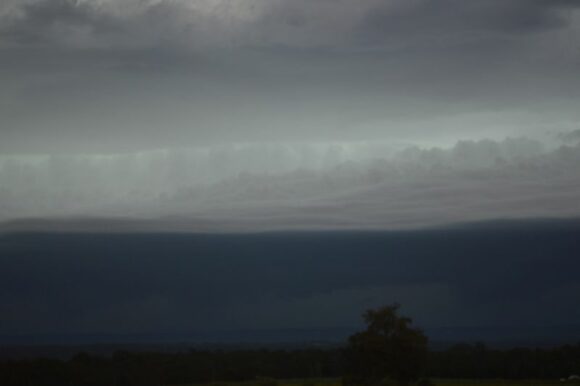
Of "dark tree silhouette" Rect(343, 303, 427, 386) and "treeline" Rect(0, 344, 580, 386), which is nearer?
"dark tree silhouette" Rect(343, 303, 427, 386)

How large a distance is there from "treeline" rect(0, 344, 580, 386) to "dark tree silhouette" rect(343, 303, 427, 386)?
853 inches

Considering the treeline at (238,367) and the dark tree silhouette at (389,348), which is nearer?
the dark tree silhouette at (389,348)

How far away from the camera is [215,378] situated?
117 meters

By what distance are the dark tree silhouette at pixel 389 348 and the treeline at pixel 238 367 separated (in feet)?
71.1

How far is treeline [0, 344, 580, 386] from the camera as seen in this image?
113 meters

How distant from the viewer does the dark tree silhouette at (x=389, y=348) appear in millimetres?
88625

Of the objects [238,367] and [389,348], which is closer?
[389,348]

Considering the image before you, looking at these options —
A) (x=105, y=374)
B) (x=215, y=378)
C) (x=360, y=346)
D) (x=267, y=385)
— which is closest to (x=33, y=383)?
(x=105, y=374)

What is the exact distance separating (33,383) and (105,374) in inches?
467

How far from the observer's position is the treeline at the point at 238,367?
113 metres

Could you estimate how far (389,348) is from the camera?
290 feet

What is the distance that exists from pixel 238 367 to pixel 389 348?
3992cm

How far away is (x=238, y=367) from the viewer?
125 m

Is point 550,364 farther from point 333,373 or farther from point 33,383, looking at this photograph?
point 33,383
